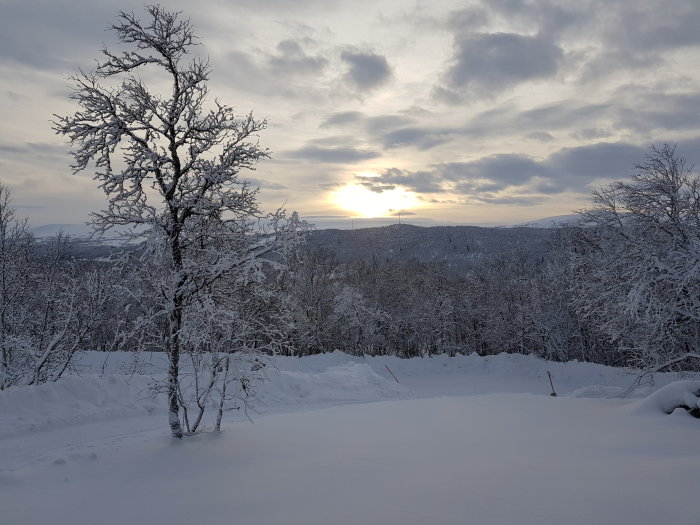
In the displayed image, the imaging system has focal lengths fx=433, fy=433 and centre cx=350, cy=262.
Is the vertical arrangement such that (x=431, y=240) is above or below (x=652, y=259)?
above

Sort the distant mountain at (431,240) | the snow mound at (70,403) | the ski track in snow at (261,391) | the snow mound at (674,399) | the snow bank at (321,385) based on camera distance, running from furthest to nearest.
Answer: the distant mountain at (431,240) → the snow bank at (321,385) → the snow mound at (70,403) → the ski track in snow at (261,391) → the snow mound at (674,399)

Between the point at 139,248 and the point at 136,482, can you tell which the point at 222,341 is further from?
the point at 136,482

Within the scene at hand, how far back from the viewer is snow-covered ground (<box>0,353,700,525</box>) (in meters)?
5.88

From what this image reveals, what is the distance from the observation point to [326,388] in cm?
2209

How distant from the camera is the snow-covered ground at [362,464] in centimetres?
588

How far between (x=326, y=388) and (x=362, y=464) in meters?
14.3

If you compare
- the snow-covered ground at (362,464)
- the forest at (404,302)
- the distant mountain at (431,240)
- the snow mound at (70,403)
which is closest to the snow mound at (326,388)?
the forest at (404,302)

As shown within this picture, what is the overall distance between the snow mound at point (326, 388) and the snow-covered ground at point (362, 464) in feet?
15.6

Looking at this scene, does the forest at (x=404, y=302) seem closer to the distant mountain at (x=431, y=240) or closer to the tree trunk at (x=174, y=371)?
the tree trunk at (x=174, y=371)

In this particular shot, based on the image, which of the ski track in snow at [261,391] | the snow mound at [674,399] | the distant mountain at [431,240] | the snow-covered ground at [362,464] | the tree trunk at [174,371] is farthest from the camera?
the distant mountain at [431,240]

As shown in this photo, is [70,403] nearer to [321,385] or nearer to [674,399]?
[321,385]

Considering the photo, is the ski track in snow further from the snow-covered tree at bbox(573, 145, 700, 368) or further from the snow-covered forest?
the snow-covered tree at bbox(573, 145, 700, 368)

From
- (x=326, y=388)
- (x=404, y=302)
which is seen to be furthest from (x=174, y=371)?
(x=404, y=302)

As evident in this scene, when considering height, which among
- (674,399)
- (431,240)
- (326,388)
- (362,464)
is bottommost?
(326,388)
